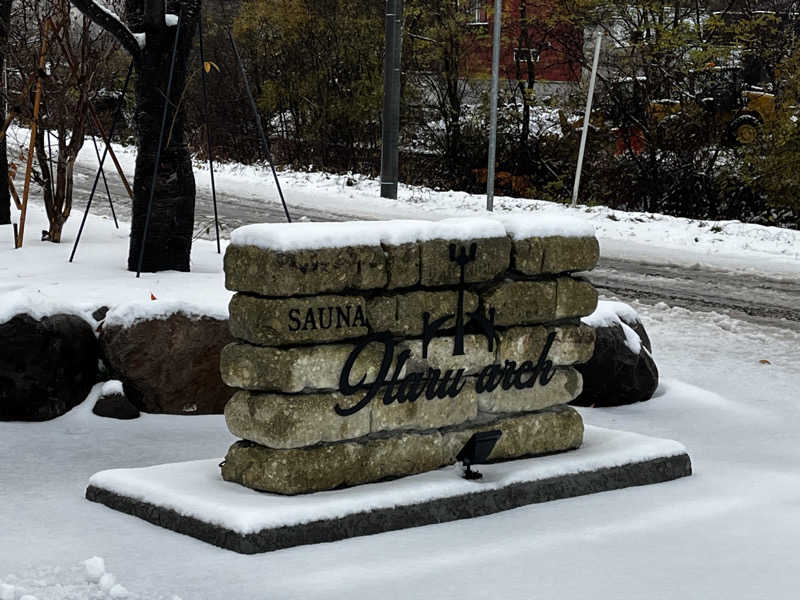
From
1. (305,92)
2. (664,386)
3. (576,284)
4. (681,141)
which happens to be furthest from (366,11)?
(576,284)

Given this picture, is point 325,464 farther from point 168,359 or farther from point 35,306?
point 35,306

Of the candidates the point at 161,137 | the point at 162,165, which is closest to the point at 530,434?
the point at 161,137

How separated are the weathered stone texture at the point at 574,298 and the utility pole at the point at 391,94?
622 inches

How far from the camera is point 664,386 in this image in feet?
28.6

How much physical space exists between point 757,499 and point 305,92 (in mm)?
22997

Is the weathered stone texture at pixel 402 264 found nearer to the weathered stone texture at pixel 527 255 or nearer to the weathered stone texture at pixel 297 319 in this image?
the weathered stone texture at pixel 297 319

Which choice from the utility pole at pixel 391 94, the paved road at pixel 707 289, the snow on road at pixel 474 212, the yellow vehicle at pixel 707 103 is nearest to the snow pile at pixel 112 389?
the snow on road at pixel 474 212

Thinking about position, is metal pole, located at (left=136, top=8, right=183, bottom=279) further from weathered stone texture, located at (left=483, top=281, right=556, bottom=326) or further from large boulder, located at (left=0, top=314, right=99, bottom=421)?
weathered stone texture, located at (left=483, top=281, right=556, bottom=326)

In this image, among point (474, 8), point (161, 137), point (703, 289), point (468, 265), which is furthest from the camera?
point (474, 8)

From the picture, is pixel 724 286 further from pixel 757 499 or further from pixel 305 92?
pixel 305 92

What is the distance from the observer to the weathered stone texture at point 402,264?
5.61 metres

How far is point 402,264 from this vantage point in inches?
223

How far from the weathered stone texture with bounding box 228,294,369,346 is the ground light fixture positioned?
0.76 meters

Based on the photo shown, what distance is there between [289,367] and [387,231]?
761mm
